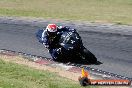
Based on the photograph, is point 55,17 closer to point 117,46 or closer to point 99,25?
point 99,25

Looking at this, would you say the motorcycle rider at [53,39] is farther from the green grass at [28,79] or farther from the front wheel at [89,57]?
the green grass at [28,79]

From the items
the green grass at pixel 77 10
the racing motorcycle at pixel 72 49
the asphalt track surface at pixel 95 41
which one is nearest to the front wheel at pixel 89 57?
the racing motorcycle at pixel 72 49

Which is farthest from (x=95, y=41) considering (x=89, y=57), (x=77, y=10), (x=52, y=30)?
(x=77, y=10)

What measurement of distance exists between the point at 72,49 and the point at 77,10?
1958 cm

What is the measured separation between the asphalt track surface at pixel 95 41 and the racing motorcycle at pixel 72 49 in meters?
0.54

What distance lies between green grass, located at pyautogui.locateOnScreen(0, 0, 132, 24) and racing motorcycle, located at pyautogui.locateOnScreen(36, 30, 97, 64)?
11.5m

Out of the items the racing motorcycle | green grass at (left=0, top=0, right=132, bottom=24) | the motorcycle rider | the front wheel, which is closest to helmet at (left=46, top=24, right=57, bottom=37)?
the motorcycle rider

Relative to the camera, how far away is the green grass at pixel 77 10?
29562mm

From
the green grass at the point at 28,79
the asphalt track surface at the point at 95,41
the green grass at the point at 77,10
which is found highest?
the green grass at the point at 28,79

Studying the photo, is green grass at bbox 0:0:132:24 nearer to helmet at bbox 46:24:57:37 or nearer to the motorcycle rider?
the motorcycle rider

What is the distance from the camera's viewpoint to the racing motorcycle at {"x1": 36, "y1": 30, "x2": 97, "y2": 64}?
50.3ft

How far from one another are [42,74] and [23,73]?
0.60m

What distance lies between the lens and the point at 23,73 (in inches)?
525

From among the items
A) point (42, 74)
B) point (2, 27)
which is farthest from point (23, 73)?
point (2, 27)
